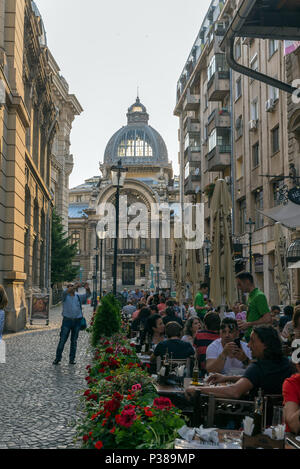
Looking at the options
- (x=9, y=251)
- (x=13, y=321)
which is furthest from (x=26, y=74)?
(x=13, y=321)

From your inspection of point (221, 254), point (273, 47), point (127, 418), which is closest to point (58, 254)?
point (273, 47)

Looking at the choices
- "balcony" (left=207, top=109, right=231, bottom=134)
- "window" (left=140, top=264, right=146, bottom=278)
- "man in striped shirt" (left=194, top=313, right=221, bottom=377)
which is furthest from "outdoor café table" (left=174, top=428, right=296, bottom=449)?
"window" (left=140, top=264, right=146, bottom=278)

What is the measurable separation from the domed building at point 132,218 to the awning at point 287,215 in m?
66.2

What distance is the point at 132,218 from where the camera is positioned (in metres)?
90.2

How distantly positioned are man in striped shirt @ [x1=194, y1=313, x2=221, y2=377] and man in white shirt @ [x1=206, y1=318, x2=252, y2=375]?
69cm

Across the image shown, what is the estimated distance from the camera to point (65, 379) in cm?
979

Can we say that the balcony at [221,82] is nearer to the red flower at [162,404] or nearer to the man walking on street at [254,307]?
the man walking on street at [254,307]

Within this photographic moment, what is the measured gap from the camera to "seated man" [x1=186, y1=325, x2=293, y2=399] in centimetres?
448

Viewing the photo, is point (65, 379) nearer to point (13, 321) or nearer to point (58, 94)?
point (13, 321)

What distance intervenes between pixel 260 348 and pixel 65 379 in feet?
19.9

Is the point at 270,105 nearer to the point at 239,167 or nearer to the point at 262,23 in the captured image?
the point at 239,167

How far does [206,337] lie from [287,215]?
176 inches

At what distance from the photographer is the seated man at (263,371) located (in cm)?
448

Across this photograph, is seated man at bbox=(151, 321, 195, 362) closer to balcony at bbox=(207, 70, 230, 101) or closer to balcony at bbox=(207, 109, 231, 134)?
balcony at bbox=(207, 109, 231, 134)
